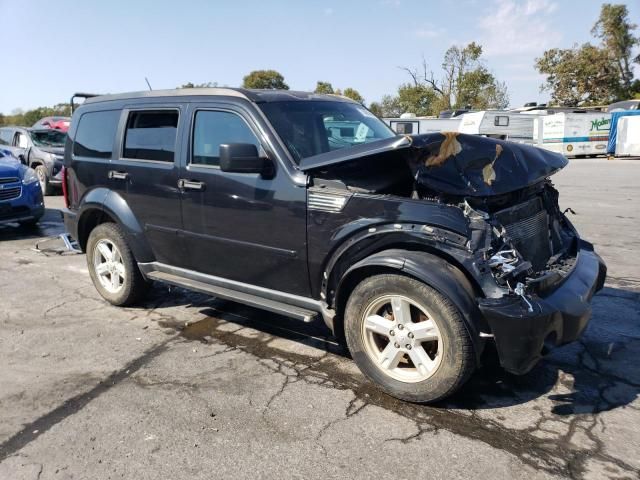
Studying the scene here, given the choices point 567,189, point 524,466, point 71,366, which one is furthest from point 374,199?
point 567,189

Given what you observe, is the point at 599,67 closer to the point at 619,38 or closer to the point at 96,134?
the point at 619,38

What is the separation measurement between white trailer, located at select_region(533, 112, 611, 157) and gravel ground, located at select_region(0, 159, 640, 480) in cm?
2405

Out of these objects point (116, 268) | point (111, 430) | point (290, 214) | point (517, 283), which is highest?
Answer: point (290, 214)

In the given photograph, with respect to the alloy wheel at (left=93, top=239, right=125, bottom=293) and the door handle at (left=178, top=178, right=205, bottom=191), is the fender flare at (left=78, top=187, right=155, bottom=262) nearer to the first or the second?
the alloy wheel at (left=93, top=239, right=125, bottom=293)

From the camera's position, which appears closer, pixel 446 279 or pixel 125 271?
pixel 446 279

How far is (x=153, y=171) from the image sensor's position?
4.51m

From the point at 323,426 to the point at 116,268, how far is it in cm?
305

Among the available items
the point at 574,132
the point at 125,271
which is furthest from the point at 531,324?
the point at 574,132

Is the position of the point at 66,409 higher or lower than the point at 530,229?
lower

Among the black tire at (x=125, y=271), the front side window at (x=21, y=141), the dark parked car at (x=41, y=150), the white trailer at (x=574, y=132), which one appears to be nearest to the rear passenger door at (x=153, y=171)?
the black tire at (x=125, y=271)

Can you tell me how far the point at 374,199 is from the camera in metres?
3.31

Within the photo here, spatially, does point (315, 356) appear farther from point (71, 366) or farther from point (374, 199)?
point (71, 366)

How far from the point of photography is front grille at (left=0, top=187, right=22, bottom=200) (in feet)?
28.0

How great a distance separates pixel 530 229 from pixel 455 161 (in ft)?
2.73
